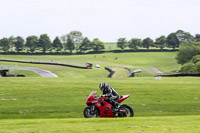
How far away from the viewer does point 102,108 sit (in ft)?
65.2

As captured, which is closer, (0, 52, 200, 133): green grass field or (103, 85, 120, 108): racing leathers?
(0, 52, 200, 133): green grass field

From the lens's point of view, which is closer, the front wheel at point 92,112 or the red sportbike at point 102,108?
the red sportbike at point 102,108

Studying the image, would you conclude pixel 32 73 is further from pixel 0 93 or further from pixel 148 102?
pixel 148 102

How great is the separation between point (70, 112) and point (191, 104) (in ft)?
37.4

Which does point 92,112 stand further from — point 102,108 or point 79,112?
point 79,112

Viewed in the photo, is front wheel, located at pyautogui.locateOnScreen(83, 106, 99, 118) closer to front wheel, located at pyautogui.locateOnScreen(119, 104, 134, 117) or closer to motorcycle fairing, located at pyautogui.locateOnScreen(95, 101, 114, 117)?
motorcycle fairing, located at pyautogui.locateOnScreen(95, 101, 114, 117)

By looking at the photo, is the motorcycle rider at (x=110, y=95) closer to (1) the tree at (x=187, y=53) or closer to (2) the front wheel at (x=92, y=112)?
(2) the front wheel at (x=92, y=112)

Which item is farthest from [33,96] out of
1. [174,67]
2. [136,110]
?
[174,67]

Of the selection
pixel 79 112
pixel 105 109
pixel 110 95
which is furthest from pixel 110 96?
pixel 79 112

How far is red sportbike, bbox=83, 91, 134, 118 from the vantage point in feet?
64.8

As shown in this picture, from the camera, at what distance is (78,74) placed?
11925 cm

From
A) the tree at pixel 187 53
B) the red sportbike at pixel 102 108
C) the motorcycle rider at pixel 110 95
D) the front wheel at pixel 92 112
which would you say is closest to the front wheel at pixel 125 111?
the red sportbike at pixel 102 108

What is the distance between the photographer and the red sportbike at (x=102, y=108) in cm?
1975

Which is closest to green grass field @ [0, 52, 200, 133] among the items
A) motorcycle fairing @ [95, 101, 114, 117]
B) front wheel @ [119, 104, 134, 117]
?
front wheel @ [119, 104, 134, 117]
